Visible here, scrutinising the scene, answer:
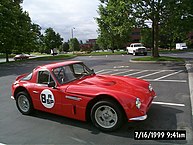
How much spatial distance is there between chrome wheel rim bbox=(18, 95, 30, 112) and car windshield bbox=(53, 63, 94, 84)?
121cm

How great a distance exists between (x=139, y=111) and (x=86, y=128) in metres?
1.24

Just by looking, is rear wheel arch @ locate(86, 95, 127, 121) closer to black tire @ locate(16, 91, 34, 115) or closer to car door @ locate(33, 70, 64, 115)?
car door @ locate(33, 70, 64, 115)

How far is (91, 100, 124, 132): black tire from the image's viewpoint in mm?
3672

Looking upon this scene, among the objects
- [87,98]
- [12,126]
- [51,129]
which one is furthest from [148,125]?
[12,126]

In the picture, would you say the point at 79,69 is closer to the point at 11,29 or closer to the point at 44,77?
the point at 44,77

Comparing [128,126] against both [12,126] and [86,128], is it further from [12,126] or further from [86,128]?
[12,126]

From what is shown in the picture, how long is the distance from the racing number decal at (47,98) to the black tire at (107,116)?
1124 millimetres

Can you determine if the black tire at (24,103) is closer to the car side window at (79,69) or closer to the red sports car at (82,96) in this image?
the red sports car at (82,96)

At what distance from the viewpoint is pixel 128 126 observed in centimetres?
397

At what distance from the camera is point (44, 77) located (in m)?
4.72
